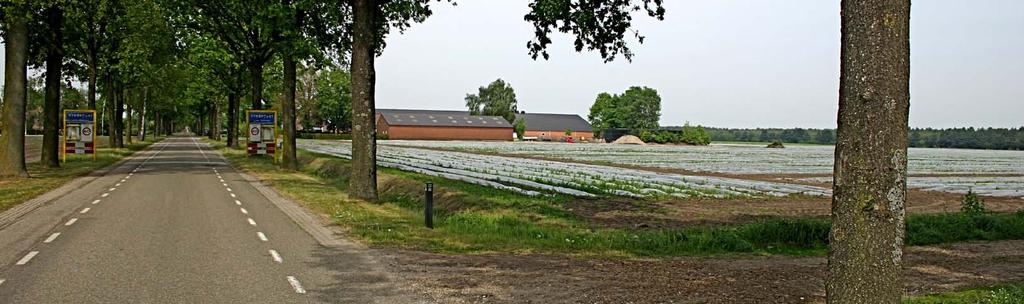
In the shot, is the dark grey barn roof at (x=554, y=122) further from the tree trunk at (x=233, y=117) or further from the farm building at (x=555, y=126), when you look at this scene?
the tree trunk at (x=233, y=117)

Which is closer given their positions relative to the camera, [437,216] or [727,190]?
[437,216]

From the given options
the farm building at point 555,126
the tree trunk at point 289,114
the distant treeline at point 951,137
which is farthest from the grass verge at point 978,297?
the farm building at point 555,126

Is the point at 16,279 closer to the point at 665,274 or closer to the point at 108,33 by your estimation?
the point at 665,274

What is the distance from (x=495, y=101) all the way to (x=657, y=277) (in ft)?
551

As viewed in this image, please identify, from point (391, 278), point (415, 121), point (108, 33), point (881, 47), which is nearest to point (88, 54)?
point (108, 33)

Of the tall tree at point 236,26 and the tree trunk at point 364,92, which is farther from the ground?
the tall tree at point 236,26

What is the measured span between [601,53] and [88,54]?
38666 mm

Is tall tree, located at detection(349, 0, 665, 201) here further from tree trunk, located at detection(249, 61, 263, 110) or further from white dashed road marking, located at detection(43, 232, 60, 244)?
tree trunk, located at detection(249, 61, 263, 110)

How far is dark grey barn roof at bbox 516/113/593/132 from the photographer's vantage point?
179250mm

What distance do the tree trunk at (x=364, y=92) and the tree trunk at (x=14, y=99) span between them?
1405cm

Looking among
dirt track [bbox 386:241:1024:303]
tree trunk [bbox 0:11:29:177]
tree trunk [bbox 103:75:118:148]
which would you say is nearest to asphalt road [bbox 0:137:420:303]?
dirt track [bbox 386:241:1024:303]

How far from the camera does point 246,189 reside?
24.8 m

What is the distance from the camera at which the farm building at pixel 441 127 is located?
137 metres

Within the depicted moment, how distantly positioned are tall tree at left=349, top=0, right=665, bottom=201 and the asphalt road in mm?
2573
